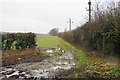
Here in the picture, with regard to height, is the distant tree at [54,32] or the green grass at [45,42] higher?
the distant tree at [54,32]

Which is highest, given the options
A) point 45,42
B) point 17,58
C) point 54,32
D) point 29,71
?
point 54,32

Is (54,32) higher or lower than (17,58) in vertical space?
higher

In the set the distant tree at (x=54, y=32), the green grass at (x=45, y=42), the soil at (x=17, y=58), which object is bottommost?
the soil at (x=17, y=58)

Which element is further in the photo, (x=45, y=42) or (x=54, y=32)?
(x=54, y=32)

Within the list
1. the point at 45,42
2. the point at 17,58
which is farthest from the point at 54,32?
the point at 17,58

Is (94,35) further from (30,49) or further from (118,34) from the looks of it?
(30,49)

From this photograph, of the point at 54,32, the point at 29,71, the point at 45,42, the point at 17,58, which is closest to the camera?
the point at 29,71

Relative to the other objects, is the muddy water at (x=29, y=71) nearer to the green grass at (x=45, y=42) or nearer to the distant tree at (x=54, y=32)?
the green grass at (x=45, y=42)

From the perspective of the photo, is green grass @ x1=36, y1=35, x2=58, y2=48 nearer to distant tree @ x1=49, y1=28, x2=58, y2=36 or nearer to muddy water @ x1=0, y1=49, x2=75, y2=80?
muddy water @ x1=0, y1=49, x2=75, y2=80

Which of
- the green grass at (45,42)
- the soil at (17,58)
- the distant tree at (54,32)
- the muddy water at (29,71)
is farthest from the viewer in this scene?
the distant tree at (54,32)

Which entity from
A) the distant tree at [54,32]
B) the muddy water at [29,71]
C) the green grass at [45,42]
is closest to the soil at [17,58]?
the muddy water at [29,71]

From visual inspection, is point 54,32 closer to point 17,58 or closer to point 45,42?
point 45,42

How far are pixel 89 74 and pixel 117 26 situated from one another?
343cm

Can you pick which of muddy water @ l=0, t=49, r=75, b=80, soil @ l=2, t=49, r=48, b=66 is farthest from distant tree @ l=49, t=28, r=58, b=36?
muddy water @ l=0, t=49, r=75, b=80
